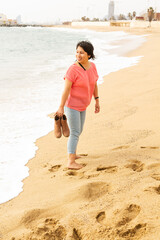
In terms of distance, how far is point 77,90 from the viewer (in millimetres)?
3305

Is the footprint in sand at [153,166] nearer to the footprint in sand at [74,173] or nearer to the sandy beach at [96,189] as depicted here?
the sandy beach at [96,189]

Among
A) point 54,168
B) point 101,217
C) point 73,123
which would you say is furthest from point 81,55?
point 101,217

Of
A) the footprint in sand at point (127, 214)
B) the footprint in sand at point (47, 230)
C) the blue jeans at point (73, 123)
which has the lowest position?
the footprint in sand at point (47, 230)

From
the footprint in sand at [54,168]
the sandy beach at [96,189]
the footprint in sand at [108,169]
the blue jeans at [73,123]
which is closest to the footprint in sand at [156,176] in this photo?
the sandy beach at [96,189]

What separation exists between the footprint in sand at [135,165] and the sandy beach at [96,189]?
0.04ft

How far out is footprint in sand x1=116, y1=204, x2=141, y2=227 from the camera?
7.24ft

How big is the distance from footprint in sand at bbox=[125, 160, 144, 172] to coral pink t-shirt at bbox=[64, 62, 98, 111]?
87cm

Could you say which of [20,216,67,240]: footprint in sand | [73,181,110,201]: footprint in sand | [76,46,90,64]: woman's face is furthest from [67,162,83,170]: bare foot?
[76,46,90,64]: woman's face

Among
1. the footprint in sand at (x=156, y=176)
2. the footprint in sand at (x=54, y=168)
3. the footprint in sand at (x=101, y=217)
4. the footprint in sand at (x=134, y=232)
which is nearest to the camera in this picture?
the footprint in sand at (x=134, y=232)

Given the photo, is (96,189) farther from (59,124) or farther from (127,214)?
(59,124)

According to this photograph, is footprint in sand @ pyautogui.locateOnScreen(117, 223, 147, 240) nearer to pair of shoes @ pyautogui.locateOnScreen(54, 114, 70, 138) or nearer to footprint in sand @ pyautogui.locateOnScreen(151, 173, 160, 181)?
footprint in sand @ pyautogui.locateOnScreen(151, 173, 160, 181)

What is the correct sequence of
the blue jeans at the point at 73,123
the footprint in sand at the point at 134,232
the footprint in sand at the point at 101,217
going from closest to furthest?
the footprint in sand at the point at 134,232, the footprint in sand at the point at 101,217, the blue jeans at the point at 73,123

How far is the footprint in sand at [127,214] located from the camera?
221 centimetres

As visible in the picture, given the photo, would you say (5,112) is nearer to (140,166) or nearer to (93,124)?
(93,124)
